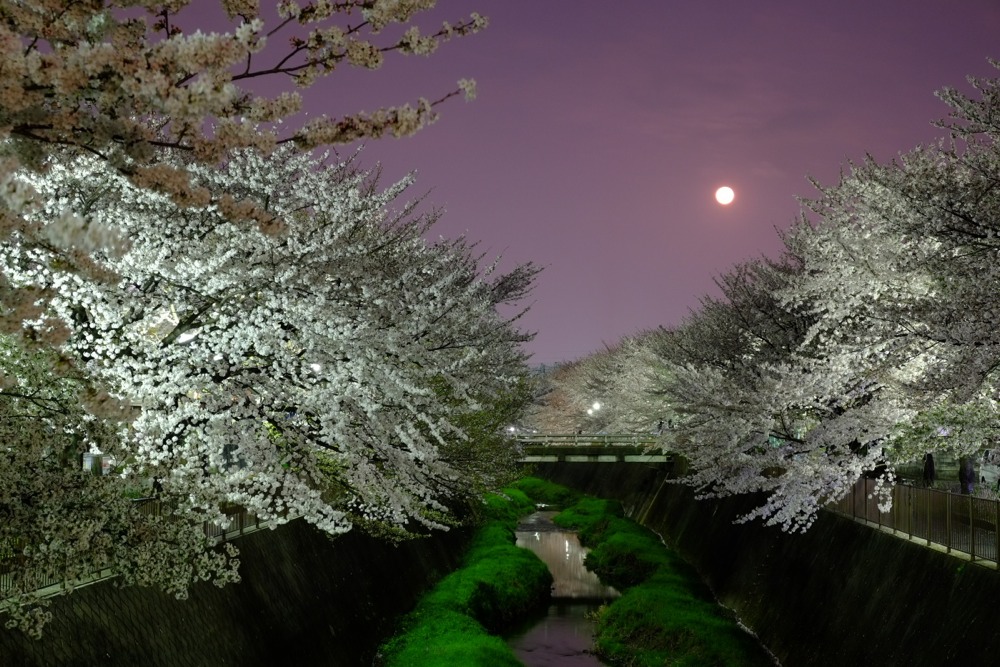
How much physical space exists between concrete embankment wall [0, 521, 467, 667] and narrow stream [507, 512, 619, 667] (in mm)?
3861

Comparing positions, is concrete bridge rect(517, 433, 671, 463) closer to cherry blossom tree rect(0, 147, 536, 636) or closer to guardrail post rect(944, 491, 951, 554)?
guardrail post rect(944, 491, 951, 554)

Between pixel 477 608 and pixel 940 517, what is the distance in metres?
14.3

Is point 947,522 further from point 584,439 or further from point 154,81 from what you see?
point 584,439

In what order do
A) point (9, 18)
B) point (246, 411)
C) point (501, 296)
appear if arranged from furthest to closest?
point (501, 296) < point (246, 411) < point (9, 18)

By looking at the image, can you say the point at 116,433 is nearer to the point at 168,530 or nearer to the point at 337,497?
the point at 168,530

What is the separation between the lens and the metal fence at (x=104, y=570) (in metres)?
9.29

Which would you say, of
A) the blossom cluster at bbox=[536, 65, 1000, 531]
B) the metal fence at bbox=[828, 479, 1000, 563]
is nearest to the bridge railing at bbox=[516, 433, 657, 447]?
the blossom cluster at bbox=[536, 65, 1000, 531]

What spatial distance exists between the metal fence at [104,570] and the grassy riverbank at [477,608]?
5.19 metres

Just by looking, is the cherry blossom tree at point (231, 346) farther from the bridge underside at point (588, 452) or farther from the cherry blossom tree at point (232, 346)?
the bridge underside at point (588, 452)

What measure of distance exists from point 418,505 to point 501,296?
54.0ft

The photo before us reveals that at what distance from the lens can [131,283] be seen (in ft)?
42.2

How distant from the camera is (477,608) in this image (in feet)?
87.7

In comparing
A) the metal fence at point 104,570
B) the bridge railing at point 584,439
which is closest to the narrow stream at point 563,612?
the bridge railing at point 584,439

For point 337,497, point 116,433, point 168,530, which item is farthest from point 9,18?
point 337,497
